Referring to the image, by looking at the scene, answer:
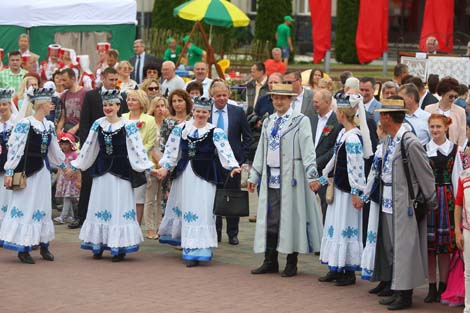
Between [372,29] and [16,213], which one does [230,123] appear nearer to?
[16,213]

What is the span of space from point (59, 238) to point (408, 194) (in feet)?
17.5

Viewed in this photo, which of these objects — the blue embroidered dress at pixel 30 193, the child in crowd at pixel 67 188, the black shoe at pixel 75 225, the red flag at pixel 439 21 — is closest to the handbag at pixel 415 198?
the blue embroidered dress at pixel 30 193

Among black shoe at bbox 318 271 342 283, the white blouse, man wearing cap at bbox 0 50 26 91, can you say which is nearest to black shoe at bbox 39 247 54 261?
the white blouse

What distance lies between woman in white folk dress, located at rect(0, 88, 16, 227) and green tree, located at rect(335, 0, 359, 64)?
94.5ft

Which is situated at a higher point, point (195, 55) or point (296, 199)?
point (195, 55)

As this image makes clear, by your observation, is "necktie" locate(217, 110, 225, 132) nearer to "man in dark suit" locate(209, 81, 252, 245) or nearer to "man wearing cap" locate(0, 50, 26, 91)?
"man in dark suit" locate(209, 81, 252, 245)

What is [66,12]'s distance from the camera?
2688cm

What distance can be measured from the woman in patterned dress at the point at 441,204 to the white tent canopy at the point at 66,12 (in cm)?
1679

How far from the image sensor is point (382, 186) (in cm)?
1062

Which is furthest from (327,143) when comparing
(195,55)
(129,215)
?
(195,55)

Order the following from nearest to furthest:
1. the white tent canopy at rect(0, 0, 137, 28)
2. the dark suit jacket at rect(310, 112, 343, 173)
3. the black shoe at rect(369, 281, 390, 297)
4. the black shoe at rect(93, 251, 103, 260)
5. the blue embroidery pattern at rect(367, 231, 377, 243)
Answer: the blue embroidery pattern at rect(367, 231, 377, 243) < the black shoe at rect(369, 281, 390, 297) < the dark suit jacket at rect(310, 112, 343, 173) < the black shoe at rect(93, 251, 103, 260) < the white tent canopy at rect(0, 0, 137, 28)

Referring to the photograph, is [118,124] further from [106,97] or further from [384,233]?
[384,233]

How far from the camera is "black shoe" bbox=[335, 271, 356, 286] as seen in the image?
11375 millimetres

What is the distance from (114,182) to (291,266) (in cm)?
212
